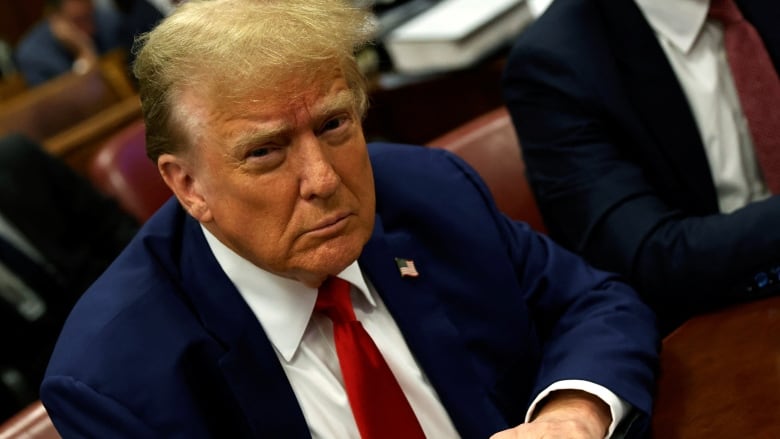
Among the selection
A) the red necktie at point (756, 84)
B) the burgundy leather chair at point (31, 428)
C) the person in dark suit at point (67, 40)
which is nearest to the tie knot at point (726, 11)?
the red necktie at point (756, 84)

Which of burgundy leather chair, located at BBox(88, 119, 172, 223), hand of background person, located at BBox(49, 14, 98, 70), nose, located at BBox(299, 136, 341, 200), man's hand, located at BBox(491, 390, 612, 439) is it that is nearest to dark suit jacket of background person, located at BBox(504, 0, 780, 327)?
man's hand, located at BBox(491, 390, 612, 439)

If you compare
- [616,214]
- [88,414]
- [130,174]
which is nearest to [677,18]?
[616,214]

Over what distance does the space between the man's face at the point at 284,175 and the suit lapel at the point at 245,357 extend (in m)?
0.08

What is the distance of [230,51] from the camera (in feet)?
3.05

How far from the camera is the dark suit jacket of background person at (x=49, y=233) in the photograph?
2.31m

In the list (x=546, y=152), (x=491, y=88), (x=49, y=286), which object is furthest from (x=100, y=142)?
(x=546, y=152)

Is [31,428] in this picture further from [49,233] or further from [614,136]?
[49,233]

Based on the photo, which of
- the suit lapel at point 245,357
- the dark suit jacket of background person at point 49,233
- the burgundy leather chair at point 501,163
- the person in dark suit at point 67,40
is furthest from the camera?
the person in dark suit at point 67,40

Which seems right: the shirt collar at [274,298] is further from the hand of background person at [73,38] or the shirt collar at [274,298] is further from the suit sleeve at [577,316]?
the hand of background person at [73,38]

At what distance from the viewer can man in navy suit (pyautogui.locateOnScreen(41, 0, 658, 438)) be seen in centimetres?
96

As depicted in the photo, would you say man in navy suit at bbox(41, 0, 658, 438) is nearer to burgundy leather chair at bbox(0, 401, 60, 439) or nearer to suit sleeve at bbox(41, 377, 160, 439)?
suit sleeve at bbox(41, 377, 160, 439)

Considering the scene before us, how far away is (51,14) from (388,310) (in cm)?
546

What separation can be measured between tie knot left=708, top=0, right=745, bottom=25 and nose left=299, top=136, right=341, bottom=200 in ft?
2.83

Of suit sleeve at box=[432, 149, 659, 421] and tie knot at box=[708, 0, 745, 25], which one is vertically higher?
tie knot at box=[708, 0, 745, 25]
